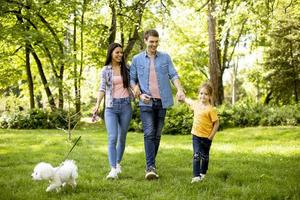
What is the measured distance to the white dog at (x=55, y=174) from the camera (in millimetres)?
4891

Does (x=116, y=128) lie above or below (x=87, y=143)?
above

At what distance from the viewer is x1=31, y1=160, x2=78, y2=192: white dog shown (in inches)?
193

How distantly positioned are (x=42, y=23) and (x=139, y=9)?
13.6 metres

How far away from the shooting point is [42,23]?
22.0 metres

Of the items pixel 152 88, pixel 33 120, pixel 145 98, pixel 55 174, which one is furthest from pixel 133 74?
pixel 33 120

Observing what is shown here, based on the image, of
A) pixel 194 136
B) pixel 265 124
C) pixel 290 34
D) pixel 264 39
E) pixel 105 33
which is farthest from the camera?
pixel 264 39

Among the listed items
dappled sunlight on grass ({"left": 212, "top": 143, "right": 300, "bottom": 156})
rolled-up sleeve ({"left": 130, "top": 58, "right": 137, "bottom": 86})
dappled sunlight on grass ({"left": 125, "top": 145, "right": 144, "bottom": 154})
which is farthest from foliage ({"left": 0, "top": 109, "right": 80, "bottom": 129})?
rolled-up sleeve ({"left": 130, "top": 58, "right": 137, "bottom": 86})

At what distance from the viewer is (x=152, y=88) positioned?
6.21 m

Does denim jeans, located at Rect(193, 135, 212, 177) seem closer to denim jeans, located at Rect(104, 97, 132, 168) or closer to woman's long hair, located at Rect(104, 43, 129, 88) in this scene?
denim jeans, located at Rect(104, 97, 132, 168)

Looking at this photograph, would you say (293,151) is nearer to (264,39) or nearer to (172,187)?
(172,187)

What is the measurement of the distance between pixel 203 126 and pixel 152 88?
0.96m

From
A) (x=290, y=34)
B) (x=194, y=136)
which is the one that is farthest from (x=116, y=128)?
(x=290, y=34)

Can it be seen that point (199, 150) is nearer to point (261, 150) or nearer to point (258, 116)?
point (261, 150)

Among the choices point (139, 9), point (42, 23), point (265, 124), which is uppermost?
point (42, 23)
